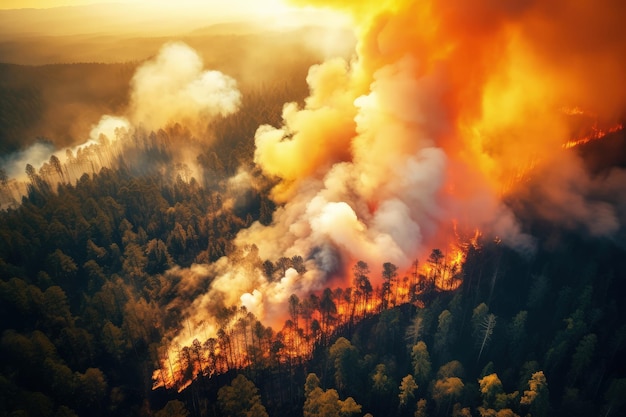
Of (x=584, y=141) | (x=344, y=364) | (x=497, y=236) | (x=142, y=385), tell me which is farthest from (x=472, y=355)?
(x=584, y=141)

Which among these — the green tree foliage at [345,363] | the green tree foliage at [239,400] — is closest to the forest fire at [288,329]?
the green tree foliage at [239,400]

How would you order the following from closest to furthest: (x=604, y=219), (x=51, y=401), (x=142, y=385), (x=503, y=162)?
(x=51, y=401) < (x=142, y=385) < (x=604, y=219) < (x=503, y=162)

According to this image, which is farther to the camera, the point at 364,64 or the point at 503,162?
the point at 364,64

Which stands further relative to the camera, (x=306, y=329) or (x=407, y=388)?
(x=306, y=329)

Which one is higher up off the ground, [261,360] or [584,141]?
[584,141]

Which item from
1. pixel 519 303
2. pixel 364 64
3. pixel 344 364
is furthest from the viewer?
pixel 364 64

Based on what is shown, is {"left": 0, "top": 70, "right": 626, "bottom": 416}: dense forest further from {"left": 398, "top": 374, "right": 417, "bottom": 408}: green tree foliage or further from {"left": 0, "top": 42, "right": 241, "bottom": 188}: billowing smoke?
{"left": 0, "top": 42, "right": 241, "bottom": 188}: billowing smoke

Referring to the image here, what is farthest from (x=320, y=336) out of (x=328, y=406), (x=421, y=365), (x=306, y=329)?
(x=328, y=406)

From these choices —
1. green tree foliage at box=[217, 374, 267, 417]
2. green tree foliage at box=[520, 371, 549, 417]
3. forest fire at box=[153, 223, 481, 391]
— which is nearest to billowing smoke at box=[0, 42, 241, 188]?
forest fire at box=[153, 223, 481, 391]

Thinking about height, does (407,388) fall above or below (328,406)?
above

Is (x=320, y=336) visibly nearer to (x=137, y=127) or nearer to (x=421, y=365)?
(x=421, y=365)

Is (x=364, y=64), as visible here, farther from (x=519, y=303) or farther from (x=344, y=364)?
(x=344, y=364)
